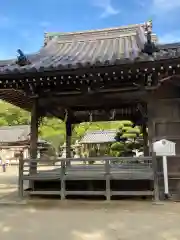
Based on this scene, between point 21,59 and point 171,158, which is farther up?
point 21,59

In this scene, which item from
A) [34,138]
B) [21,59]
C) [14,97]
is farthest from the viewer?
[14,97]

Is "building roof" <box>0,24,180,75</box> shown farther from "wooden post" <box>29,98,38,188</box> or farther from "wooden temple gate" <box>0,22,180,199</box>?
"wooden post" <box>29,98,38,188</box>

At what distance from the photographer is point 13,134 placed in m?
41.9

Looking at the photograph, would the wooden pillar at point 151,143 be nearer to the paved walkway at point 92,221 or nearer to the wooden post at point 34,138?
the paved walkway at point 92,221

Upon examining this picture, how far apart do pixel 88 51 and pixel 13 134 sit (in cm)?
3475

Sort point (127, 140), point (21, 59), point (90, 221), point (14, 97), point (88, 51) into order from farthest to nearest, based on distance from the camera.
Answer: point (127, 140)
point (88, 51)
point (14, 97)
point (21, 59)
point (90, 221)

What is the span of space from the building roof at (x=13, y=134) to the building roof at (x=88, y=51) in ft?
97.5

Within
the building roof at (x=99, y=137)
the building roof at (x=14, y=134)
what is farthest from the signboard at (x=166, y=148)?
the building roof at (x=14, y=134)

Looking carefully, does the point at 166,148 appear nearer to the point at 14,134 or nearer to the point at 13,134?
the point at 14,134

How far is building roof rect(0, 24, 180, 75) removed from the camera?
6801 mm

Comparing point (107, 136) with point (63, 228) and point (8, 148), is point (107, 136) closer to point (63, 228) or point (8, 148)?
point (8, 148)

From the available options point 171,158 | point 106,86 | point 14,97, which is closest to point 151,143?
point 171,158

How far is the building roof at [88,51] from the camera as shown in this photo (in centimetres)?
680

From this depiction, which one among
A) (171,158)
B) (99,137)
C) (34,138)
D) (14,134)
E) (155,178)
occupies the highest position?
(14,134)
